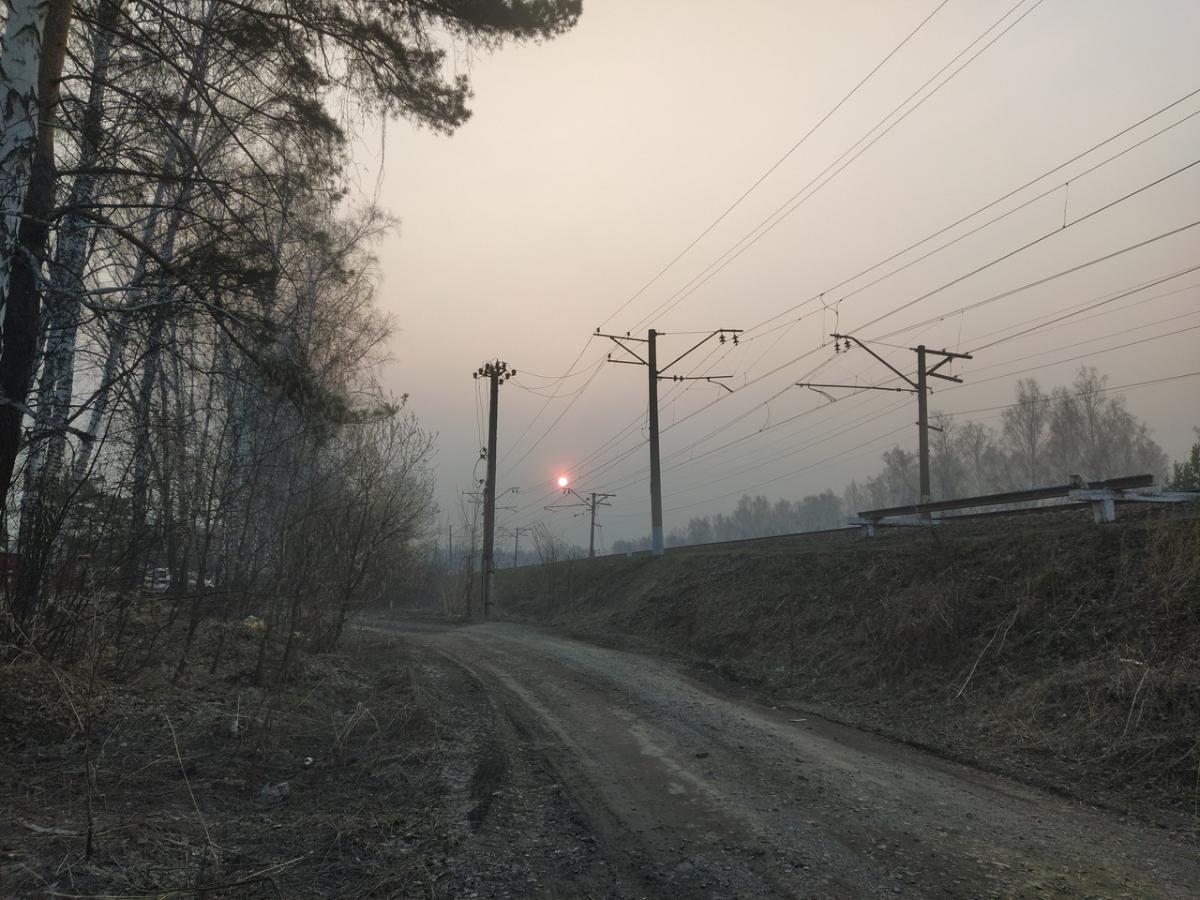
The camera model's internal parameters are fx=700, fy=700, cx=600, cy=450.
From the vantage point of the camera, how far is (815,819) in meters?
4.67

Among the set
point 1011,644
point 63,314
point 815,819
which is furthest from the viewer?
point 1011,644

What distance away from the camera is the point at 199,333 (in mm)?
7383

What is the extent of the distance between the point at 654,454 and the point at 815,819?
21.4 meters

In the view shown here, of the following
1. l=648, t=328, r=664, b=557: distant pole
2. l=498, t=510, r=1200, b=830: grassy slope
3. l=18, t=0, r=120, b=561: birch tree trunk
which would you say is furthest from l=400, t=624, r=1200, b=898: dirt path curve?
l=648, t=328, r=664, b=557: distant pole

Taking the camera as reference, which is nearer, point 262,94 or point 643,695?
point 262,94

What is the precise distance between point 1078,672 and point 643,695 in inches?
192

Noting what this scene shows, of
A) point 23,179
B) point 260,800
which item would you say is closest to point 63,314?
point 23,179

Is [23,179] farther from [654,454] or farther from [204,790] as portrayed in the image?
[654,454]

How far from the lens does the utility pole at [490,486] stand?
27.5m

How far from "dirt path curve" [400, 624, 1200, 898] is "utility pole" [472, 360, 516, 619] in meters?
19.7

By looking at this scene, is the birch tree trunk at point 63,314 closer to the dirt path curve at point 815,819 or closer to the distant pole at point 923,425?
the dirt path curve at point 815,819

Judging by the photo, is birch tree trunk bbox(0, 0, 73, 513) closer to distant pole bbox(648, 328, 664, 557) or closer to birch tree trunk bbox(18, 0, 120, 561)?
birch tree trunk bbox(18, 0, 120, 561)

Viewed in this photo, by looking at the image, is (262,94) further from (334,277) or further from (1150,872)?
(1150,872)

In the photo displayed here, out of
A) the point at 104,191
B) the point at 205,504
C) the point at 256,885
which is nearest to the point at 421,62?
the point at 104,191
